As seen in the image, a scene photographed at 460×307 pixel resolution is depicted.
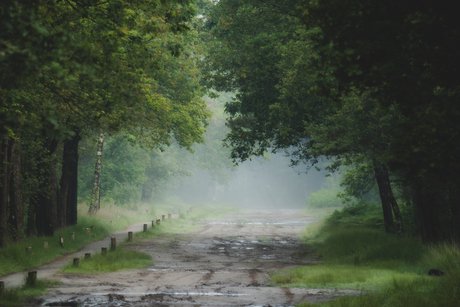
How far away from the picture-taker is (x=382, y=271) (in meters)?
11.4

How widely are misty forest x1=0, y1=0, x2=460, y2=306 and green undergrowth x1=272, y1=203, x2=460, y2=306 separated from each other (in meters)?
0.06

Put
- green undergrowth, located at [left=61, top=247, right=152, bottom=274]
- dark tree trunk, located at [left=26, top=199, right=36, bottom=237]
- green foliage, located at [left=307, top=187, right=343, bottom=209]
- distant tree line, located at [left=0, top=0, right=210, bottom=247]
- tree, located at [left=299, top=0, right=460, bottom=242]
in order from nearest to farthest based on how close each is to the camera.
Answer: distant tree line, located at [left=0, top=0, right=210, bottom=247]
tree, located at [left=299, top=0, right=460, bottom=242]
green undergrowth, located at [left=61, top=247, right=152, bottom=274]
dark tree trunk, located at [left=26, top=199, right=36, bottom=237]
green foliage, located at [left=307, top=187, right=343, bottom=209]

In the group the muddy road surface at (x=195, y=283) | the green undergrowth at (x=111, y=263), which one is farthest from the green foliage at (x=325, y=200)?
the green undergrowth at (x=111, y=263)

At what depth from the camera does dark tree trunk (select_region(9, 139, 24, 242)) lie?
14.8m

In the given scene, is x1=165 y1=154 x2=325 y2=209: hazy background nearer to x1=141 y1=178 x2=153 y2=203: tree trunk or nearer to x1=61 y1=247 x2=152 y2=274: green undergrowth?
x1=141 y1=178 x2=153 y2=203: tree trunk

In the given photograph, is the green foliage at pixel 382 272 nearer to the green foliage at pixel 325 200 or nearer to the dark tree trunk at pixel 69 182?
the dark tree trunk at pixel 69 182

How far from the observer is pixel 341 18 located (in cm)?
638

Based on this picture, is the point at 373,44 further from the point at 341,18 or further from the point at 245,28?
the point at 245,28

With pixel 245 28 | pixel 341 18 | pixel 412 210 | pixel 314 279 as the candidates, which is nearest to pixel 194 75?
pixel 245 28

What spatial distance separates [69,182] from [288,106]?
1199 centimetres

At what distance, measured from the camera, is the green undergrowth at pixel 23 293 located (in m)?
8.16

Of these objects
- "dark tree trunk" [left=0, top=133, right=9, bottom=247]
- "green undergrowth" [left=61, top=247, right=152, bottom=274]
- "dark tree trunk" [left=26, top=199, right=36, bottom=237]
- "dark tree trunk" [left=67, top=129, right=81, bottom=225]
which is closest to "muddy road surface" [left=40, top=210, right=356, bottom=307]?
"green undergrowth" [left=61, top=247, right=152, bottom=274]

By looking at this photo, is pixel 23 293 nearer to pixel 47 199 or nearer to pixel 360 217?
pixel 47 199

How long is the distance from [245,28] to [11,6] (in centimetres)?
1383
